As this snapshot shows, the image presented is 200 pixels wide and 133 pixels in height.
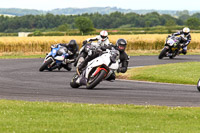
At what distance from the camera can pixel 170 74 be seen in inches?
930

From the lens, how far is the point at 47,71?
26.6 metres

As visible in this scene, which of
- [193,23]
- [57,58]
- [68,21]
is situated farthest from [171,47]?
[68,21]

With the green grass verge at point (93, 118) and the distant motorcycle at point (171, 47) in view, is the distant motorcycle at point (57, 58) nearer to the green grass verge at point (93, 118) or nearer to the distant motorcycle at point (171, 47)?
the distant motorcycle at point (171, 47)

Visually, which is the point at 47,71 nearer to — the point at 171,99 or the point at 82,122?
the point at 171,99

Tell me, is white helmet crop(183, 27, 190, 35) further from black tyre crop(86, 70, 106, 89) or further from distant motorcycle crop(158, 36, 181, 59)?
black tyre crop(86, 70, 106, 89)

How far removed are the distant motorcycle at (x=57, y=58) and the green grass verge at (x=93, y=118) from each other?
12043 millimetres

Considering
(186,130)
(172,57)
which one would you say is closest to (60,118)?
(186,130)

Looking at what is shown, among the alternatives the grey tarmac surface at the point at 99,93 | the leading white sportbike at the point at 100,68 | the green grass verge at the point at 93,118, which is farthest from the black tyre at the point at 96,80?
the green grass verge at the point at 93,118

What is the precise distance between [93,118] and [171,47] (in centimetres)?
2467

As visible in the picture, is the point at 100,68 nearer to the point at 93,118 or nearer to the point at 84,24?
the point at 93,118

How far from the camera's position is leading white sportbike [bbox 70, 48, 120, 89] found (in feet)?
56.0

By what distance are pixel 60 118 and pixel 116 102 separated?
320 centimetres

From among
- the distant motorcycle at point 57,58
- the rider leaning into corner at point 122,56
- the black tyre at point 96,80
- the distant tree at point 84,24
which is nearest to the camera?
the black tyre at point 96,80

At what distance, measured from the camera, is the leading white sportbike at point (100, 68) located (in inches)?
672
